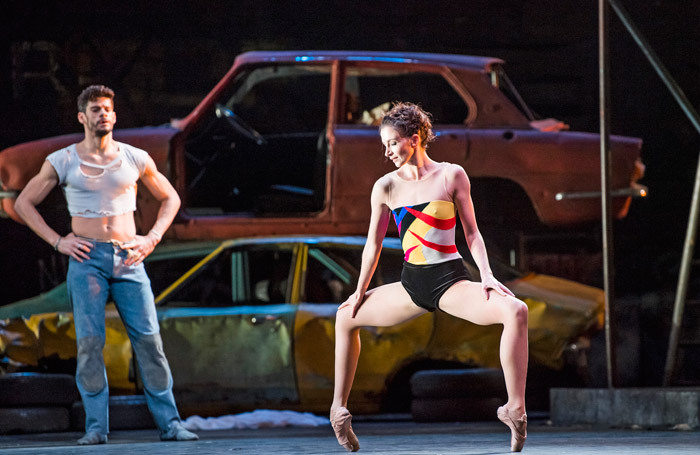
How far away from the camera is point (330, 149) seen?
7.02 meters

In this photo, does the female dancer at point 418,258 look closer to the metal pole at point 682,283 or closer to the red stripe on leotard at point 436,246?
the red stripe on leotard at point 436,246

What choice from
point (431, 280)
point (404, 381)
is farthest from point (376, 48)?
point (431, 280)

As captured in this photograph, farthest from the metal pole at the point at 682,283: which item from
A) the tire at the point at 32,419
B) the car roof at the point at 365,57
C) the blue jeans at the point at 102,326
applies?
the tire at the point at 32,419

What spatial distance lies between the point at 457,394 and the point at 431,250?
2.33 meters

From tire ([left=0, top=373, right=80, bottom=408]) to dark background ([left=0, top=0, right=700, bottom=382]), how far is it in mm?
872

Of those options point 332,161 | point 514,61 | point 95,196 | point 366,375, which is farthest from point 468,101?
point 95,196

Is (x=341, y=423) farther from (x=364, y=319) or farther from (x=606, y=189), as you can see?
(x=606, y=189)

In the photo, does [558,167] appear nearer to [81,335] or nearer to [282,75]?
[282,75]

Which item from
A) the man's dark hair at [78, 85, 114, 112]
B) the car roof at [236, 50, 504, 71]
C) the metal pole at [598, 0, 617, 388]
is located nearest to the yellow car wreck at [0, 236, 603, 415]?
the metal pole at [598, 0, 617, 388]

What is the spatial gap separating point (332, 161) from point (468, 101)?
922 millimetres

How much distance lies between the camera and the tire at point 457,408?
6453 mm

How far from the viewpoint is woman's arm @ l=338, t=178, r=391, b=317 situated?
4.39 metres

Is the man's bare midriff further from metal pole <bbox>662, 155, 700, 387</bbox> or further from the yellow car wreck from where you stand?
metal pole <bbox>662, 155, 700, 387</bbox>

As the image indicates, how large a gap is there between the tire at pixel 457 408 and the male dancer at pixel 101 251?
1.62m
